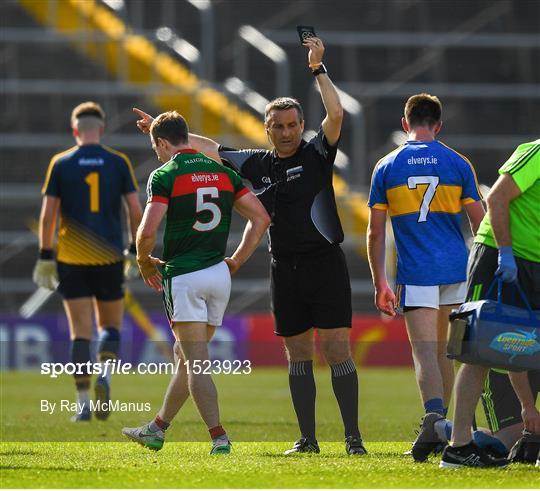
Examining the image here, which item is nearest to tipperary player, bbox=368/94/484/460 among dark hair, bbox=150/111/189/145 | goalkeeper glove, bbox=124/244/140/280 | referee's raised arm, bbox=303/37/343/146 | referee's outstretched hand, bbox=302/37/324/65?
referee's raised arm, bbox=303/37/343/146

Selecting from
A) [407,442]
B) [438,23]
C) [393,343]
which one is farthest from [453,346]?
[438,23]

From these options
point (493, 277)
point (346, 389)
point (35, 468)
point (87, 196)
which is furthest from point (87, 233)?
point (493, 277)

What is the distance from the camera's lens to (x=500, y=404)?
7734 mm

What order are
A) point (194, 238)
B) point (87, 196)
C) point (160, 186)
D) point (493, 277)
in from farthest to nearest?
1. point (87, 196)
2. point (194, 238)
3. point (160, 186)
4. point (493, 277)

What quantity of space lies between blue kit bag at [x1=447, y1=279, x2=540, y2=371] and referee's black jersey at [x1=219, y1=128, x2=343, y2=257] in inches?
62.6

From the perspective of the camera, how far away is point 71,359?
11375mm

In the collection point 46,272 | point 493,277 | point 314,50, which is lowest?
point 493,277

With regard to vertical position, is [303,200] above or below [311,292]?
above

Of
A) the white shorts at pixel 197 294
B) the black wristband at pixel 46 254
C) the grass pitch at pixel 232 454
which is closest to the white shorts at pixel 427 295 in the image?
the grass pitch at pixel 232 454

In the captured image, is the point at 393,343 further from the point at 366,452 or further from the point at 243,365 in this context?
the point at 366,452

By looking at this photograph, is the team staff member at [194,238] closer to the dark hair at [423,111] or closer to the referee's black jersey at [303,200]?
the referee's black jersey at [303,200]

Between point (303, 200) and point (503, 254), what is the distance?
66.8 inches

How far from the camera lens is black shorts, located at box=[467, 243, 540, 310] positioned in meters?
7.03

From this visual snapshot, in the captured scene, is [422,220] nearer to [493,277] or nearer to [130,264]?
[493,277]
